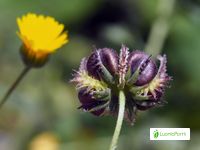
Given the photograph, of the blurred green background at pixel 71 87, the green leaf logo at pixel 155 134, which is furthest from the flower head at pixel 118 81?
the blurred green background at pixel 71 87

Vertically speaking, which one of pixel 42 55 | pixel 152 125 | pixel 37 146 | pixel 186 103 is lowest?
pixel 42 55

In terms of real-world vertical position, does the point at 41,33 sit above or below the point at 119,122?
above

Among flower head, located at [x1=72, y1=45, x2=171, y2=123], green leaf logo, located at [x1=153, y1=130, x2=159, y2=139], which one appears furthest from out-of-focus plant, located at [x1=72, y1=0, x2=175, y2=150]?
green leaf logo, located at [x1=153, y1=130, x2=159, y2=139]

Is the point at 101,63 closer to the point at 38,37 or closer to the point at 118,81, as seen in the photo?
the point at 118,81

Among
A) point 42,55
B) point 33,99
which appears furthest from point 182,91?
point 42,55

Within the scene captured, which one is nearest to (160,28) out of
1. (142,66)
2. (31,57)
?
(31,57)

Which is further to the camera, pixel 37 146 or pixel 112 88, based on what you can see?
pixel 37 146

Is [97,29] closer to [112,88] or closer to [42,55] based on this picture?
[42,55]

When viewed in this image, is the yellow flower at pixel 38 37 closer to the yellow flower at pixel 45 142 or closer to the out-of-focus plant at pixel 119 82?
the out-of-focus plant at pixel 119 82
